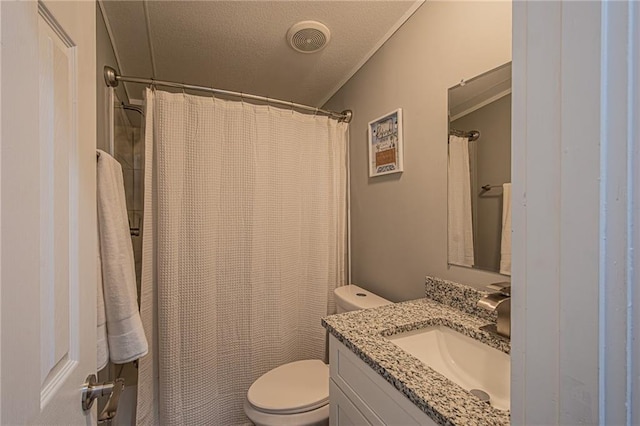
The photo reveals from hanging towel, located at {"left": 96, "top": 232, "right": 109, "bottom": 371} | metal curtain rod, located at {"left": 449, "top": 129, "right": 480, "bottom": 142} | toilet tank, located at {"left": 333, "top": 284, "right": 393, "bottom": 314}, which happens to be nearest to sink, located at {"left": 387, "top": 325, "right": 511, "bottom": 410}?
toilet tank, located at {"left": 333, "top": 284, "right": 393, "bottom": 314}

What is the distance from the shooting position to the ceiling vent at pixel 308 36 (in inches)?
58.1

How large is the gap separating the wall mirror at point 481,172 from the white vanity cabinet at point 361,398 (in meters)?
0.62

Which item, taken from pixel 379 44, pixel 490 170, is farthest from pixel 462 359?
pixel 379 44

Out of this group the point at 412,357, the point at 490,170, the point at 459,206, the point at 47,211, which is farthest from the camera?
the point at 459,206

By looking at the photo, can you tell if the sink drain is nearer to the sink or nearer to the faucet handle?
the sink

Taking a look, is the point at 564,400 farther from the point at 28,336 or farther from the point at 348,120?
the point at 348,120

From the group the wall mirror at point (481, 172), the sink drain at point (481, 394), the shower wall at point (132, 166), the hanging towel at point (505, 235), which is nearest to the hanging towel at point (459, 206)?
the wall mirror at point (481, 172)

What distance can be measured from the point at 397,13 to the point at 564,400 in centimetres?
164

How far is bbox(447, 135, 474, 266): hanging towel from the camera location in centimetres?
117

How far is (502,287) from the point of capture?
99 centimetres

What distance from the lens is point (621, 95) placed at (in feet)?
0.89

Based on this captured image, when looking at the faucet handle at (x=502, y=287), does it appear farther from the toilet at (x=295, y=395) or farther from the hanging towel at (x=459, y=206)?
the toilet at (x=295, y=395)

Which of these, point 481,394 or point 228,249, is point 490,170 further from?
point 228,249

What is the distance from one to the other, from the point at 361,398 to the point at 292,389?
63 cm
